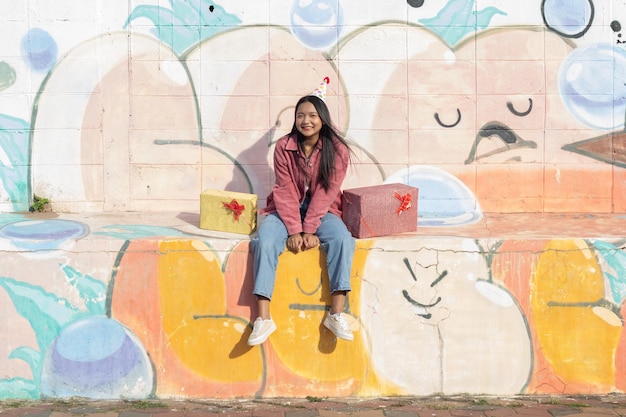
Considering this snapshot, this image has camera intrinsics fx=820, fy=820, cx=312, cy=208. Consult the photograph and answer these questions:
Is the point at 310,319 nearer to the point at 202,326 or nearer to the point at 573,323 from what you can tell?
the point at 202,326

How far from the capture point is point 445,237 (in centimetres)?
519

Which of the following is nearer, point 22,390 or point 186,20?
point 22,390

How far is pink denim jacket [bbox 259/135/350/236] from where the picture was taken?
516 centimetres

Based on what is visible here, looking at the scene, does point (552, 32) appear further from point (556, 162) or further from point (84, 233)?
point (84, 233)

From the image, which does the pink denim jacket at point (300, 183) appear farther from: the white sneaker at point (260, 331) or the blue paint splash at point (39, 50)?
the blue paint splash at point (39, 50)

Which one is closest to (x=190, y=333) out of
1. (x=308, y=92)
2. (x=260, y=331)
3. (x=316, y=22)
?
(x=260, y=331)

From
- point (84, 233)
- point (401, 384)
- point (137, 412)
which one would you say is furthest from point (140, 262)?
point (401, 384)

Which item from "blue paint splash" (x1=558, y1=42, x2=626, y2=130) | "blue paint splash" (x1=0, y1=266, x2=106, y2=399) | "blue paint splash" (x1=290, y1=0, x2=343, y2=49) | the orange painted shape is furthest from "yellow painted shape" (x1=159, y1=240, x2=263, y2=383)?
"blue paint splash" (x1=558, y1=42, x2=626, y2=130)

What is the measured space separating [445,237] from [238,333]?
1.43 meters

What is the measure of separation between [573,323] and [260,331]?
194 centimetres

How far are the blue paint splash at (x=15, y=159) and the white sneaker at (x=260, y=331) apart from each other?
93.8 inches

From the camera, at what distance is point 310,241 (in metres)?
5.00

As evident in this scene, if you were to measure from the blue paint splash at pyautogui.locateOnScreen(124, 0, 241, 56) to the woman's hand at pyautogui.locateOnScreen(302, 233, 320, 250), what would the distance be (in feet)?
6.52

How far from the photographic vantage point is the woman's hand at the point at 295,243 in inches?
197
